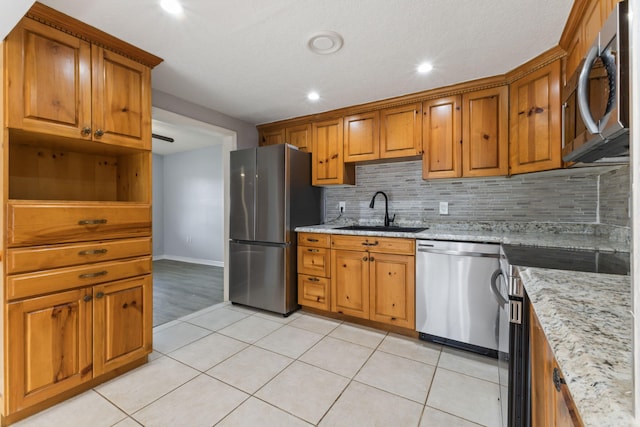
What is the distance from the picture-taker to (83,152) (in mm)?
2129

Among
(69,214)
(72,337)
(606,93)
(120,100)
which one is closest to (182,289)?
(72,337)

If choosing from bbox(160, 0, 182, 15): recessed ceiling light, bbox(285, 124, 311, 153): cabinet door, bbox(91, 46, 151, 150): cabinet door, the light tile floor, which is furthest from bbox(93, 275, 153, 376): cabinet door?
bbox(285, 124, 311, 153): cabinet door

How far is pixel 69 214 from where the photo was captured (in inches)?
65.7

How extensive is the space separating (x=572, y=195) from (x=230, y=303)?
3.53m

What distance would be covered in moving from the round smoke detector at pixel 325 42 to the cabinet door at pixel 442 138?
1.18 m

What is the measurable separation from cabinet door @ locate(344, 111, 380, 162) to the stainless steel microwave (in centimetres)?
176

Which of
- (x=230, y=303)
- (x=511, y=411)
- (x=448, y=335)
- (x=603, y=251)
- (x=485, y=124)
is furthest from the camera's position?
(x=230, y=303)

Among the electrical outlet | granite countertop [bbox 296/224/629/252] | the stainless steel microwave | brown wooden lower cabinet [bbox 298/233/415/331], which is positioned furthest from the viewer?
the electrical outlet

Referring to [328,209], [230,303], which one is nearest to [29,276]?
[230,303]

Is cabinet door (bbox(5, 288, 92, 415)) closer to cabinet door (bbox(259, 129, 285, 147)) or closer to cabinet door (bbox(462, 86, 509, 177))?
cabinet door (bbox(259, 129, 285, 147))

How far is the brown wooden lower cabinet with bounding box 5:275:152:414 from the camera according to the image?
1.49m

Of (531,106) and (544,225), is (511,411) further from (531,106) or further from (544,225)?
(531,106)

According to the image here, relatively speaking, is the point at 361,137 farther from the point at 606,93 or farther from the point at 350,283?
the point at 606,93

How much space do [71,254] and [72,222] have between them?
19cm
